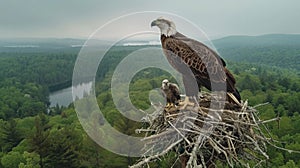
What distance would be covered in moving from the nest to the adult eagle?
0.28m

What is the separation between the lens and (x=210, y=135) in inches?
166

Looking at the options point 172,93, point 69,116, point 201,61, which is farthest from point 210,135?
point 69,116

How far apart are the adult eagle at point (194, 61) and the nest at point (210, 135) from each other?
284 mm

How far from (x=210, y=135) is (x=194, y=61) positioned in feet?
3.64

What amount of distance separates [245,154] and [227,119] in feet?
1.67

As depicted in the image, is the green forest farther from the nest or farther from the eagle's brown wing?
the eagle's brown wing

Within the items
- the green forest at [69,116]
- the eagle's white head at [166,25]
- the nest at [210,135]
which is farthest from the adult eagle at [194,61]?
the green forest at [69,116]

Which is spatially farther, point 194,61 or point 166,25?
point 166,25

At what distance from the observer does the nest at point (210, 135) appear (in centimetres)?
416

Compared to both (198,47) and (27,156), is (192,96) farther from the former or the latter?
(27,156)

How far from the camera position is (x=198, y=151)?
13.3ft

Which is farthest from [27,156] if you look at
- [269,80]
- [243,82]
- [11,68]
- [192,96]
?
[11,68]

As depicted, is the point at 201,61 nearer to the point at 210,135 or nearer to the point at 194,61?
the point at 194,61

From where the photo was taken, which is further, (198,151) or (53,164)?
(53,164)
